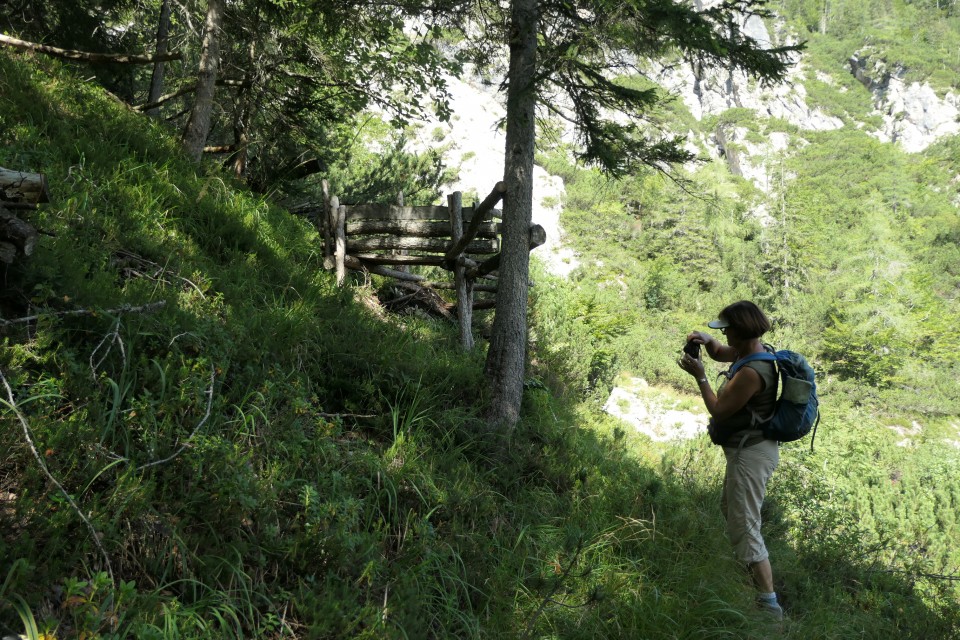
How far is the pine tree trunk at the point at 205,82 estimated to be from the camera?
6660 millimetres

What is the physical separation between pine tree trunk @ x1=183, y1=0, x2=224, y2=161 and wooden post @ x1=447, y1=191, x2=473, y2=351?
10.2 ft

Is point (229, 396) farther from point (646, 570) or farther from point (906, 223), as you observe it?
point (906, 223)

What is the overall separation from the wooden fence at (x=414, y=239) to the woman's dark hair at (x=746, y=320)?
3296 mm

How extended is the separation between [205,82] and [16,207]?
4.78 meters

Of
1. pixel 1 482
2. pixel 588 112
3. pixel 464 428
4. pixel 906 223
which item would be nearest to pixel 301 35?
pixel 588 112

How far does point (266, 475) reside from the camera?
9.71 feet

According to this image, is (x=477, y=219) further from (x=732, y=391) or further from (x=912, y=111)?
(x=912, y=111)

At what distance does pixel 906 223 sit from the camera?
193 feet

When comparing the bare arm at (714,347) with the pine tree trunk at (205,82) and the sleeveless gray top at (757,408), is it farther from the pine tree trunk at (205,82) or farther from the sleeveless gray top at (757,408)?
the pine tree trunk at (205,82)

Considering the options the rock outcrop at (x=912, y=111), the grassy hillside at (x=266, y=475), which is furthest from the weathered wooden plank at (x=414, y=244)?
the rock outcrop at (x=912, y=111)

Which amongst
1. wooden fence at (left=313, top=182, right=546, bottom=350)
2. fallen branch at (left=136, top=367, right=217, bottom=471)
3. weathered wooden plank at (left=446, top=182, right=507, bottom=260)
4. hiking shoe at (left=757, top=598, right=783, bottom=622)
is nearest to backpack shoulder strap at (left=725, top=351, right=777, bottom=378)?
hiking shoe at (left=757, top=598, right=783, bottom=622)

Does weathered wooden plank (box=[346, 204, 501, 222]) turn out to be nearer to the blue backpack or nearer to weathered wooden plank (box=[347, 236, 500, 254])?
weathered wooden plank (box=[347, 236, 500, 254])

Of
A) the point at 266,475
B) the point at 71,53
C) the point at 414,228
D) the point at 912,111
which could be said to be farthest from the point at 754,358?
the point at 912,111

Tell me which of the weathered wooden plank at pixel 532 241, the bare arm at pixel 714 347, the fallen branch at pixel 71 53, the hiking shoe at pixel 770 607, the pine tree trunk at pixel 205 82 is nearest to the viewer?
the hiking shoe at pixel 770 607
